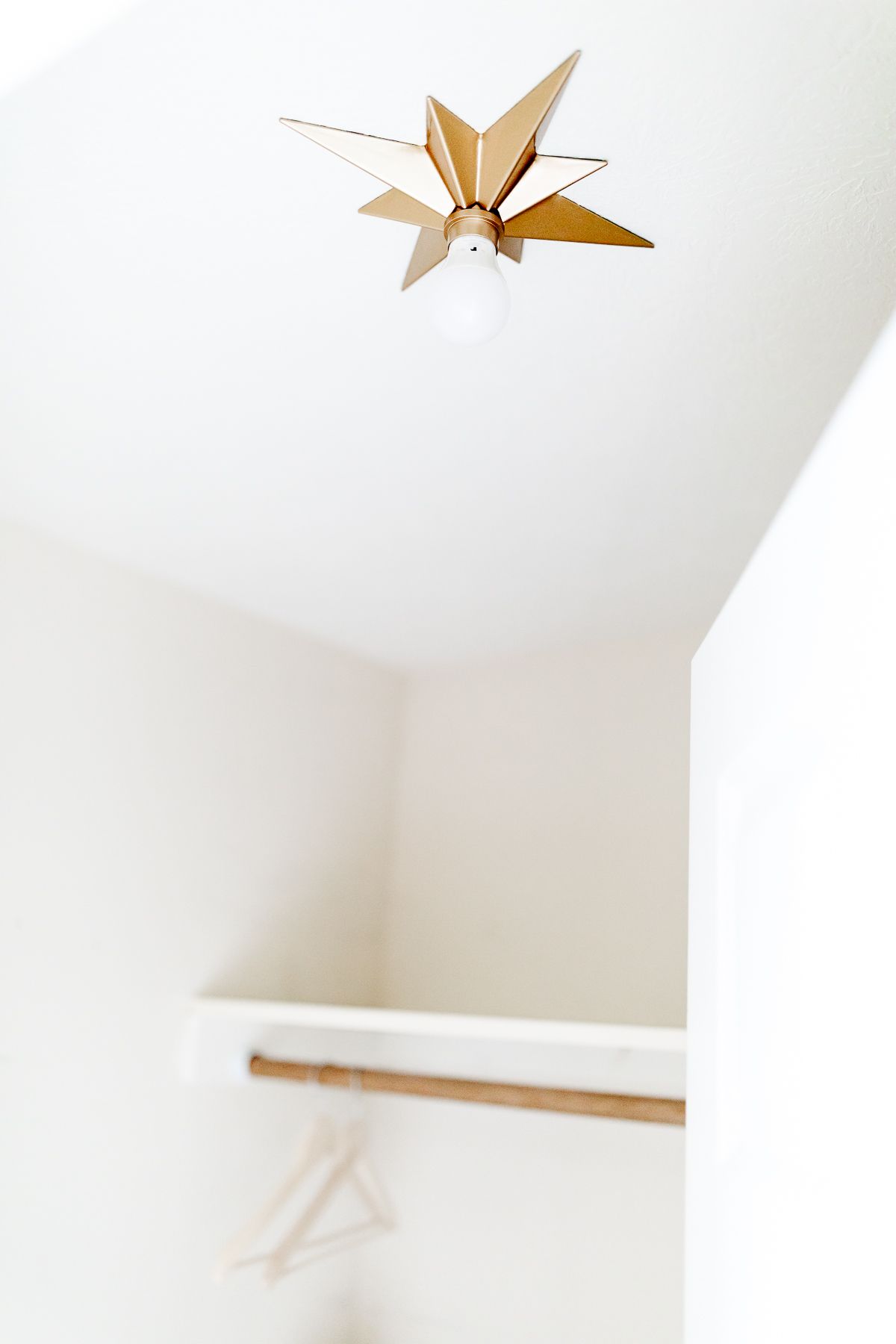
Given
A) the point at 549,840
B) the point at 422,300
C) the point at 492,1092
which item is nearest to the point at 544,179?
the point at 422,300

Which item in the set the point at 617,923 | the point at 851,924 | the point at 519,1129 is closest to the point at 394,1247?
the point at 519,1129

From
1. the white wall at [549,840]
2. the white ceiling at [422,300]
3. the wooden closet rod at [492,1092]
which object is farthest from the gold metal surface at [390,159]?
the white wall at [549,840]

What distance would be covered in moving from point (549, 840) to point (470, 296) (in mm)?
1600

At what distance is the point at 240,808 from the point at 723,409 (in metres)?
1.22

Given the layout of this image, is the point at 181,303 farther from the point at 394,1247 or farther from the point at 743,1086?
the point at 394,1247

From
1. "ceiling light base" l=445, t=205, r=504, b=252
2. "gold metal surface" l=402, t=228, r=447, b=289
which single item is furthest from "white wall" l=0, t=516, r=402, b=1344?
"ceiling light base" l=445, t=205, r=504, b=252

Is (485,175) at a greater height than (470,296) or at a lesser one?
greater

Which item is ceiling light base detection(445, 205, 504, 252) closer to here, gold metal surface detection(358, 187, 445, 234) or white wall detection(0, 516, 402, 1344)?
gold metal surface detection(358, 187, 445, 234)

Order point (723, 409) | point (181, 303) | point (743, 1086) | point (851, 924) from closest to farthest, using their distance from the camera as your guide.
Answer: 1. point (851, 924)
2. point (743, 1086)
3. point (181, 303)
4. point (723, 409)

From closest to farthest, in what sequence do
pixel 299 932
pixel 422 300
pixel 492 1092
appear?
1. pixel 422 300
2. pixel 492 1092
3. pixel 299 932

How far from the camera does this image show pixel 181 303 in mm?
1141

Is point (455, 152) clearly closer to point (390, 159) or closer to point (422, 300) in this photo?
point (390, 159)

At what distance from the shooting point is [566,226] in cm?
81

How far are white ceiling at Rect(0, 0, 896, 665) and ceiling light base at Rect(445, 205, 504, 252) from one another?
0.46ft
